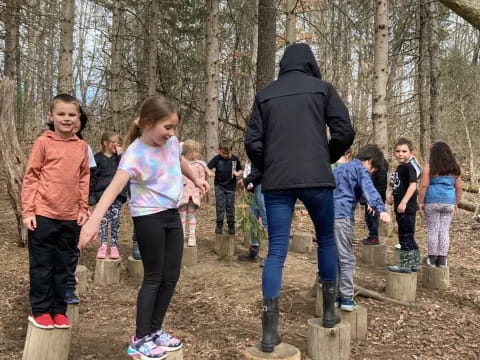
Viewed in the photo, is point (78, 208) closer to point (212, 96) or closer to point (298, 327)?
point (298, 327)

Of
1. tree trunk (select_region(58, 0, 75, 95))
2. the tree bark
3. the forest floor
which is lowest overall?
the forest floor

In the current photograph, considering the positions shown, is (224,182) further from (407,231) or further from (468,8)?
(468,8)

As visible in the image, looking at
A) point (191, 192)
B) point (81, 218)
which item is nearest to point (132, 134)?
point (81, 218)

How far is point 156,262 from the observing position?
3.02 m

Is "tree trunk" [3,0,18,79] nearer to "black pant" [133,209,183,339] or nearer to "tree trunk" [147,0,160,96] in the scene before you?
"tree trunk" [147,0,160,96]

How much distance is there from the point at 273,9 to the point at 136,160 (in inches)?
324

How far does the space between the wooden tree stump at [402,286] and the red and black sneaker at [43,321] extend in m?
3.47

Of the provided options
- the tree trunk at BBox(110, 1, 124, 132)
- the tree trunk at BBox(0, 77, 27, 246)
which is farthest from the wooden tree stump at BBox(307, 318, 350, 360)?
the tree trunk at BBox(110, 1, 124, 132)

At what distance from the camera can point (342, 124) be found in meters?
3.18

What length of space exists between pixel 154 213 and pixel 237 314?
2000 millimetres

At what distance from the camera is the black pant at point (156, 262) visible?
2.99 m

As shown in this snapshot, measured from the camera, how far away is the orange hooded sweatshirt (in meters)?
3.38

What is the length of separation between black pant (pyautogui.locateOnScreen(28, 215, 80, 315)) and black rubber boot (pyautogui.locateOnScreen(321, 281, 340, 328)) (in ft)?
6.27

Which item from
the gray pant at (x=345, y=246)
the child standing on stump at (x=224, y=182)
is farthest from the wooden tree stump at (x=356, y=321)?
the child standing on stump at (x=224, y=182)
